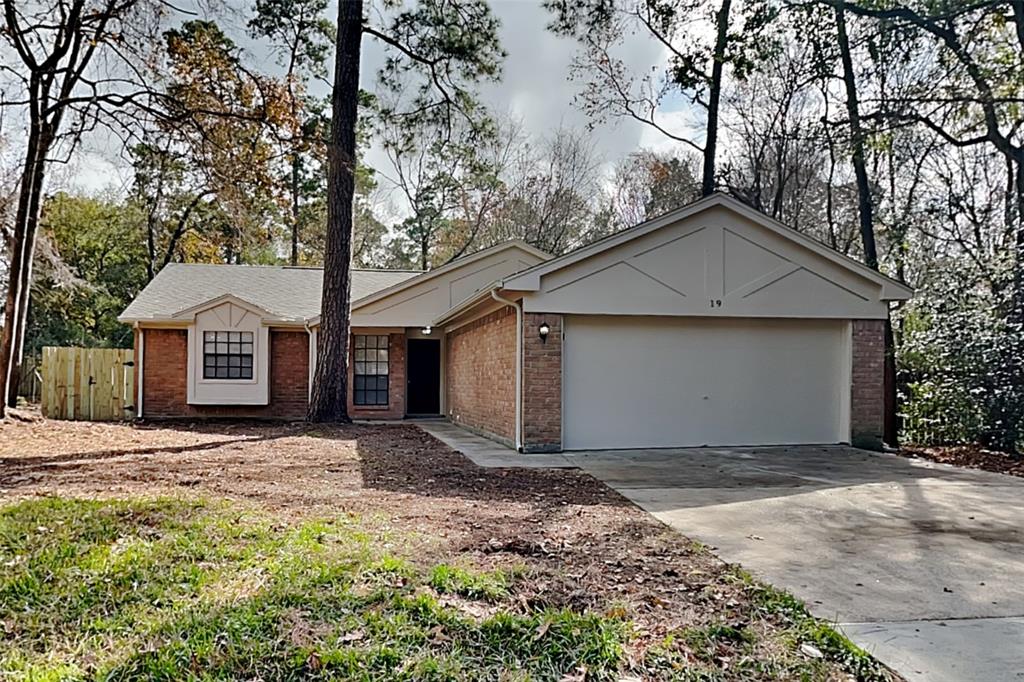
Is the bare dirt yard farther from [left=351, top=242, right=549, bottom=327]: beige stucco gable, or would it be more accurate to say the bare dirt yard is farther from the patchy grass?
[left=351, top=242, right=549, bottom=327]: beige stucco gable

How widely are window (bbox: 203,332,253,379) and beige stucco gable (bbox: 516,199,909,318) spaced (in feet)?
30.7

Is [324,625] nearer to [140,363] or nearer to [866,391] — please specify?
[866,391]

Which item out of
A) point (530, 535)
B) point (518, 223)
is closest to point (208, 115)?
point (530, 535)

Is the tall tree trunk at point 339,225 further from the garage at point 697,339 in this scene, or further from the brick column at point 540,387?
the brick column at point 540,387

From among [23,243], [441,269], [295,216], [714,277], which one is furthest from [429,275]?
[295,216]

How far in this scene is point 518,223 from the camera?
25.9m

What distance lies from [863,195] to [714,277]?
18.5 feet

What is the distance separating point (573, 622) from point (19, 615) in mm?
2715

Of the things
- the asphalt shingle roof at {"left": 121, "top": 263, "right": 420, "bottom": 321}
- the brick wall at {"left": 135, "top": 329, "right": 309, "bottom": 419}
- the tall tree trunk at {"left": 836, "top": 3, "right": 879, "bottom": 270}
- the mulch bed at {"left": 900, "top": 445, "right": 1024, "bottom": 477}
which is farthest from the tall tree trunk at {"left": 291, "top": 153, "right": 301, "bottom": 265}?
the mulch bed at {"left": 900, "top": 445, "right": 1024, "bottom": 477}

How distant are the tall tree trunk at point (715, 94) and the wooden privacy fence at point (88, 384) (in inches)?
580

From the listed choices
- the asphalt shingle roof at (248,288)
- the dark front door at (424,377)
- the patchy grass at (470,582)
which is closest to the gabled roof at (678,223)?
the patchy grass at (470,582)

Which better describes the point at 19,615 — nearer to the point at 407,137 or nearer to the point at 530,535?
the point at 530,535

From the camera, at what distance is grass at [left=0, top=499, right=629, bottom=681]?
293cm

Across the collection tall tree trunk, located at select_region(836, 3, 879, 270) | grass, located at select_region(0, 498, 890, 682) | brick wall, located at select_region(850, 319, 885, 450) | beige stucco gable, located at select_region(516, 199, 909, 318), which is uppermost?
tall tree trunk, located at select_region(836, 3, 879, 270)
